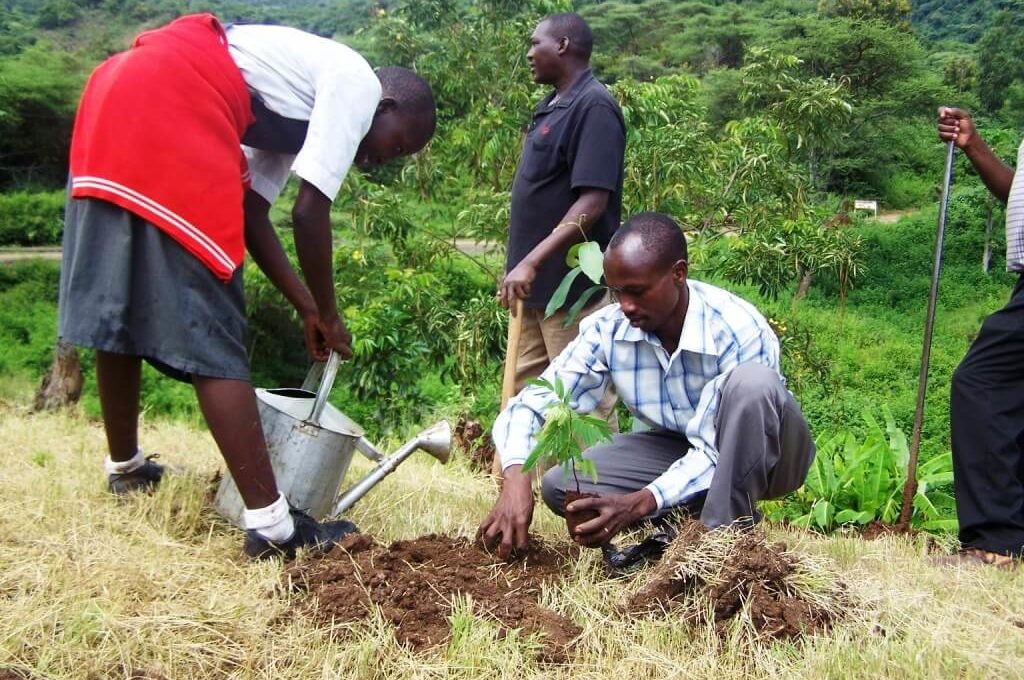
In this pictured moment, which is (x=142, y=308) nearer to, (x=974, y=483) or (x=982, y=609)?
(x=982, y=609)

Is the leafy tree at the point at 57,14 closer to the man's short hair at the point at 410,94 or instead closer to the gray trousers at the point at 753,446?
the man's short hair at the point at 410,94

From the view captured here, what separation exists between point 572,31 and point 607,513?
199 cm

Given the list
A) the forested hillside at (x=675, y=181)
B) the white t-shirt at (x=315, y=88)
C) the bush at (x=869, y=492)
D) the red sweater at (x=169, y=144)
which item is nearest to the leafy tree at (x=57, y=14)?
the forested hillside at (x=675, y=181)

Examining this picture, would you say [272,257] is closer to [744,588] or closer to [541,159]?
[541,159]

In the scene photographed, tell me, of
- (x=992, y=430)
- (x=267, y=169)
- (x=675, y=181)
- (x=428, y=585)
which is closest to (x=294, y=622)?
(x=428, y=585)

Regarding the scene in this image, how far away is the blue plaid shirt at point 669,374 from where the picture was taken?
292 centimetres

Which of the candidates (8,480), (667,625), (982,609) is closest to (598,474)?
(667,625)

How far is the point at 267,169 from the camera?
3338mm

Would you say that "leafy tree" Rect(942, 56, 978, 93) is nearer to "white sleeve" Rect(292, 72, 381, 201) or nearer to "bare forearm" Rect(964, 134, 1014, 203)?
"bare forearm" Rect(964, 134, 1014, 203)

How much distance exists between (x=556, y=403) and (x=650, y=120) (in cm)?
331

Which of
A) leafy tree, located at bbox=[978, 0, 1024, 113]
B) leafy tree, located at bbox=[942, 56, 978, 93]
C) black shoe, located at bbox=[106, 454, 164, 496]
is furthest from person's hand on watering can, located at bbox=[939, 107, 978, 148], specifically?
leafy tree, located at bbox=[978, 0, 1024, 113]

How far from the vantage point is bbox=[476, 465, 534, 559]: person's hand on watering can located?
2797 mm

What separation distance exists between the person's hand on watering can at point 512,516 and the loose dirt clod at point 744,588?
0.37m

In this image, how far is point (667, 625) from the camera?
2447 millimetres
